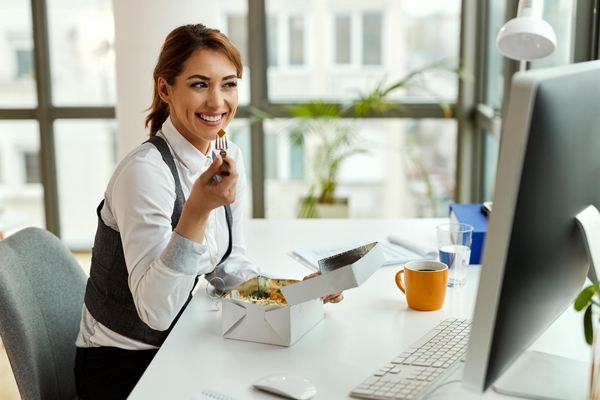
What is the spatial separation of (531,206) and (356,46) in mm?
3174

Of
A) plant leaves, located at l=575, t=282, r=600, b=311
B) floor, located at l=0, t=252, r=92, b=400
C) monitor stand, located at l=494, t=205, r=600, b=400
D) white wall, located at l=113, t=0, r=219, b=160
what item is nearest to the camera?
plant leaves, located at l=575, t=282, r=600, b=311

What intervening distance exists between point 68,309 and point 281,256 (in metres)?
0.54

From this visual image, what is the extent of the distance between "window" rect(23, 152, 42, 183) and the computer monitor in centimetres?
376

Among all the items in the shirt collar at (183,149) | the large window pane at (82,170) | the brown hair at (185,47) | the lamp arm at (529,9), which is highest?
the lamp arm at (529,9)

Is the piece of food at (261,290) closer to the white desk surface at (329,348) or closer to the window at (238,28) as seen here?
the white desk surface at (329,348)

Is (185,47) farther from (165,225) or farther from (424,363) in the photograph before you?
(424,363)

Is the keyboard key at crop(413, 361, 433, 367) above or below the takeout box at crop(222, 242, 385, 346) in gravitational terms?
below

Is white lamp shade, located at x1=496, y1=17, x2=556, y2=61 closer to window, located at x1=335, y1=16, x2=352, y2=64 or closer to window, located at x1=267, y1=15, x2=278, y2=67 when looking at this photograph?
window, located at x1=335, y1=16, x2=352, y2=64

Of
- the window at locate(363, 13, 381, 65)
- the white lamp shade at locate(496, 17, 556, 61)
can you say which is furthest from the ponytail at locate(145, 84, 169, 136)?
the window at locate(363, 13, 381, 65)

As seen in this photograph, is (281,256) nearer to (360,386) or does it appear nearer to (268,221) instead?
(268,221)

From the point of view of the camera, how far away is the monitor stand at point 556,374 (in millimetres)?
837

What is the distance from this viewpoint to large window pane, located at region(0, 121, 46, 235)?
3902 mm

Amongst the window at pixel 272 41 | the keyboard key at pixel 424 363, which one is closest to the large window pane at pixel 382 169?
the window at pixel 272 41

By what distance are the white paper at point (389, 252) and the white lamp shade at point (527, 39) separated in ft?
1.77
